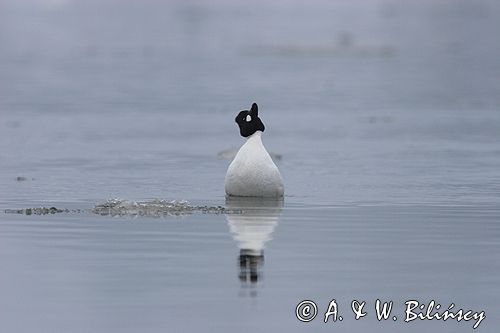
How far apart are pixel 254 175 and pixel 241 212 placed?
115 cm

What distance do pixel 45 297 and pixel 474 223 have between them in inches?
216

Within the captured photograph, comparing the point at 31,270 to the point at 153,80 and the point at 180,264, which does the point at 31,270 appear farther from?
the point at 153,80

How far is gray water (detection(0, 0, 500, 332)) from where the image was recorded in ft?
37.6

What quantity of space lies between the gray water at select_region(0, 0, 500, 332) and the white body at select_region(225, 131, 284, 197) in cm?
23

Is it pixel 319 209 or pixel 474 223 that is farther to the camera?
pixel 319 209

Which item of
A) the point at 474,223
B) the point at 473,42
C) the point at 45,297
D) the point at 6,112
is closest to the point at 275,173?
the point at 474,223

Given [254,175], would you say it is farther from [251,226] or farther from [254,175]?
[251,226]

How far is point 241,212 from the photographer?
16547 millimetres

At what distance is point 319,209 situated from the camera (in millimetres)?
16891

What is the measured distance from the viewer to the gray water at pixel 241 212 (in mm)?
11469

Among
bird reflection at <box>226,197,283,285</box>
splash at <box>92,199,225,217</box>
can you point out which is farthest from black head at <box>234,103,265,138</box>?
splash at <box>92,199,225,217</box>

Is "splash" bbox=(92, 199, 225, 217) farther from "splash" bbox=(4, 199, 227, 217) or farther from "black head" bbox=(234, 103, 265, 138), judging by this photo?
"black head" bbox=(234, 103, 265, 138)

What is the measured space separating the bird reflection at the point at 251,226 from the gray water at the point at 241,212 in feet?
0.12

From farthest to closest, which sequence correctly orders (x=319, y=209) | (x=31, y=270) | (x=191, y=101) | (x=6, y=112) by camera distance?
(x=191, y=101), (x=6, y=112), (x=319, y=209), (x=31, y=270)
